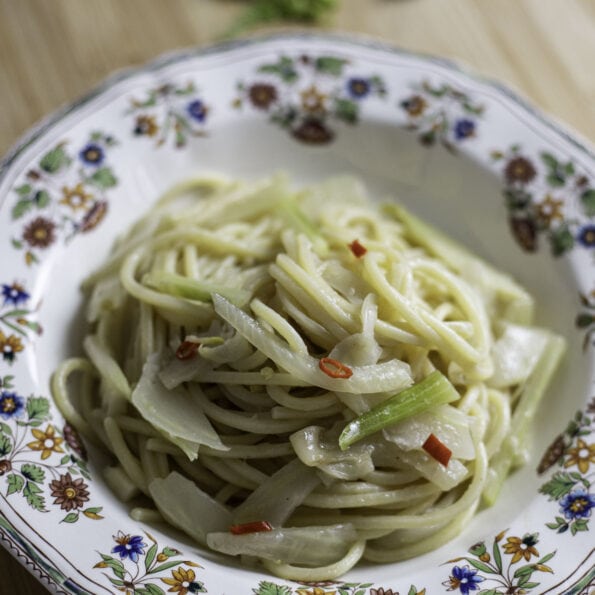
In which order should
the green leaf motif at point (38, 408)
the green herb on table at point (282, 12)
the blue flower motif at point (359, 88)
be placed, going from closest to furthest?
the green leaf motif at point (38, 408) → the blue flower motif at point (359, 88) → the green herb on table at point (282, 12)

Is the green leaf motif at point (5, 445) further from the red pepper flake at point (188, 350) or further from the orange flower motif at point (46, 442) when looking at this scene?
the red pepper flake at point (188, 350)

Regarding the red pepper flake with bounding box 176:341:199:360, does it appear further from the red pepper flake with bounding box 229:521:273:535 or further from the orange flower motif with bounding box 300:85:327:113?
the orange flower motif with bounding box 300:85:327:113

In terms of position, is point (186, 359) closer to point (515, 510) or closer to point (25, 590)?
point (25, 590)

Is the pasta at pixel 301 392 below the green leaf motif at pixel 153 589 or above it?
above

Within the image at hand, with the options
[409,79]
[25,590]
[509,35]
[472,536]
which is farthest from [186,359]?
[509,35]

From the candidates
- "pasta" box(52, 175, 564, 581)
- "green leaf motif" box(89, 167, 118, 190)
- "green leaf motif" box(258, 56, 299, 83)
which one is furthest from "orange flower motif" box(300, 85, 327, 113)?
"green leaf motif" box(89, 167, 118, 190)

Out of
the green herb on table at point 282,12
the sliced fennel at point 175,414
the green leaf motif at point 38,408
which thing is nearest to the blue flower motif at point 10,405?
the green leaf motif at point 38,408
